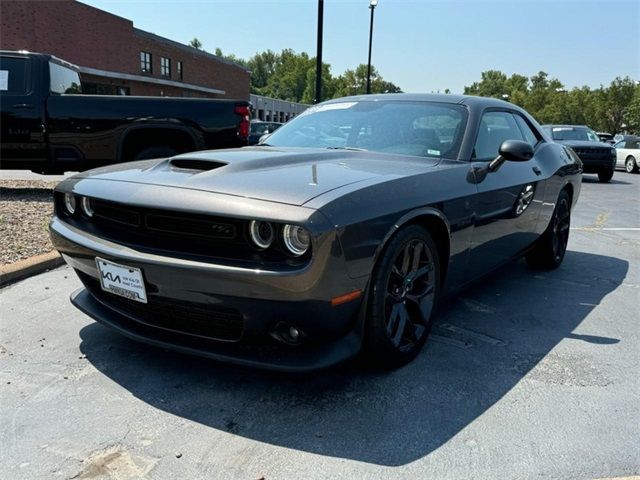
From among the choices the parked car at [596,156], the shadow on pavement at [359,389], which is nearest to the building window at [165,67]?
the parked car at [596,156]

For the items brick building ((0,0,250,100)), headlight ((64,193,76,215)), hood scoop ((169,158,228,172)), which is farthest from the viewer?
brick building ((0,0,250,100))

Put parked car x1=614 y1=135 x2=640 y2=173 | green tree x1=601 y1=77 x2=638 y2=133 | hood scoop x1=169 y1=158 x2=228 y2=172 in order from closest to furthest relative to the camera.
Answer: hood scoop x1=169 y1=158 x2=228 y2=172
parked car x1=614 y1=135 x2=640 y2=173
green tree x1=601 y1=77 x2=638 y2=133

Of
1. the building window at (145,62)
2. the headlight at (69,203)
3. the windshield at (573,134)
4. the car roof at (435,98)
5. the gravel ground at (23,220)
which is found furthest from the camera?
the building window at (145,62)

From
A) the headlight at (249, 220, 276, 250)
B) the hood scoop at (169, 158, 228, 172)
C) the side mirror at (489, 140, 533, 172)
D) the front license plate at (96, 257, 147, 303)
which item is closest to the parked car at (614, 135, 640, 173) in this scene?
the side mirror at (489, 140, 533, 172)

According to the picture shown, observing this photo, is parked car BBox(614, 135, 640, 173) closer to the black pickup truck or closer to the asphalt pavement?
the black pickup truck

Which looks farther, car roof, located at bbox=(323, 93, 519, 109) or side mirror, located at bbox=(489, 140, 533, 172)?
car roof, located at bbox=(323, 93, 519, 109)

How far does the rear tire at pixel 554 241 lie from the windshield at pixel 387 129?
176cm

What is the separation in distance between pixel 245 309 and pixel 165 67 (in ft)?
127

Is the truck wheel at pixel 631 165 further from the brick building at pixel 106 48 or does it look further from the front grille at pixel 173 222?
the brick building at pixel 106 48

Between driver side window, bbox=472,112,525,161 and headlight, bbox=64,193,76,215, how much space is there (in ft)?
7.65

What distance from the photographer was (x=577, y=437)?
7.38 feet

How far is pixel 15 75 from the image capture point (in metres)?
7.16

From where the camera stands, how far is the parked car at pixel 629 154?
738 inches

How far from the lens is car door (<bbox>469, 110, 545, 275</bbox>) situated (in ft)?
10.9
